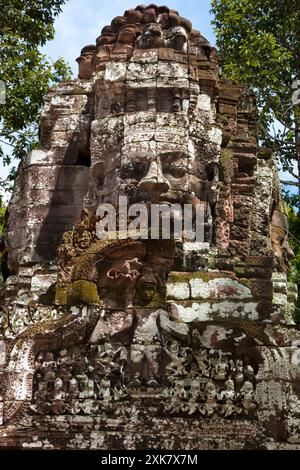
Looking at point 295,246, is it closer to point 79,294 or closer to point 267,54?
point 267,54

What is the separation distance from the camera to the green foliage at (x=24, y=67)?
2164 centimetres

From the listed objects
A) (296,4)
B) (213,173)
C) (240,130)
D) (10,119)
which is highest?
(296,4)

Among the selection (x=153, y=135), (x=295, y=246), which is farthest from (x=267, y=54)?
(x=153, y=135)

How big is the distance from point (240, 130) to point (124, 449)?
655 cm

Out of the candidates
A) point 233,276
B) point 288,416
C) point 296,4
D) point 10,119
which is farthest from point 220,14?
point 288,416

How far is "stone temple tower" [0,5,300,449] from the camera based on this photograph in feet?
29.1

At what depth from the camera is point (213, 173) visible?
12.4 metres

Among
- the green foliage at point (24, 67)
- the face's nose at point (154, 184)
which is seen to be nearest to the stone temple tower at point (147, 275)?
the face's nose at point (154, 184)

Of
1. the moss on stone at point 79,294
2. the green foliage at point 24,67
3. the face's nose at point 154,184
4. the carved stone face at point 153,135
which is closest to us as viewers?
the moss on stone at point 79,294

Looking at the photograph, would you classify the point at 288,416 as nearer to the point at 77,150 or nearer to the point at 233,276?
the point at 233,276

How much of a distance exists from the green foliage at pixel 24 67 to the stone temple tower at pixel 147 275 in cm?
787

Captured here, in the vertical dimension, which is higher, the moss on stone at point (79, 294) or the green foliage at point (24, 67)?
the green foliage at point (24, 67)

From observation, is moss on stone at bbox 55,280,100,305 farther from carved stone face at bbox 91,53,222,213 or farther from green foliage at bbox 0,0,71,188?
green foliage at bbox 0,0,71,188

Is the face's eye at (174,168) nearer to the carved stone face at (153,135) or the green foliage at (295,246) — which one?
the carved stone face at (153,135)
